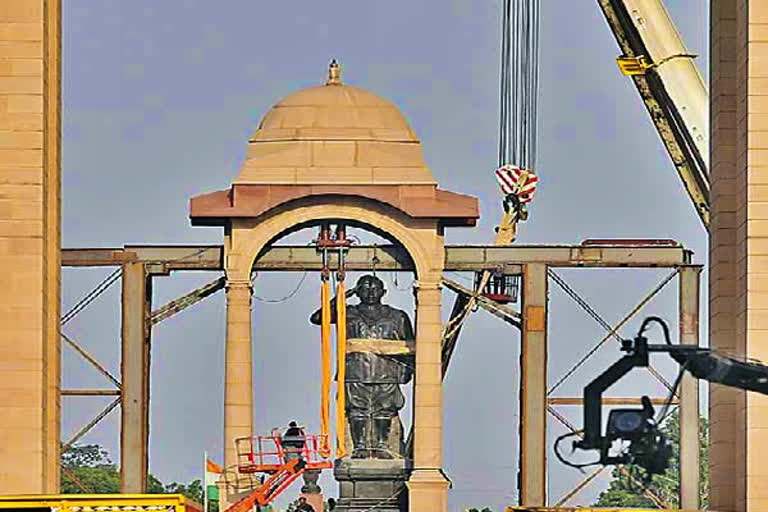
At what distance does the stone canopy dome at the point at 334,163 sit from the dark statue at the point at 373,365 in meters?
2.20

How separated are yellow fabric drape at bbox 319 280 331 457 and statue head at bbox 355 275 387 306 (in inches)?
27.9

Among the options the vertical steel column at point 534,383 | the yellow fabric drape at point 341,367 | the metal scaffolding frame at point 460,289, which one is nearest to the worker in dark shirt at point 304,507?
the yellow fabric drape at point 341,367

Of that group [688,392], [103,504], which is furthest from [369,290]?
[103,504]

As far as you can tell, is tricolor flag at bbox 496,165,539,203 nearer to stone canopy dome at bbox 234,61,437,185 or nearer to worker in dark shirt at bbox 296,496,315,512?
stone canopy dome at bbox 234,61,437,185

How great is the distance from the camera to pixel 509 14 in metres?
85.2

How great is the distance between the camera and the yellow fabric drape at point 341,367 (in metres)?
67.1

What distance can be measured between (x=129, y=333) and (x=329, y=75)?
25.8ft

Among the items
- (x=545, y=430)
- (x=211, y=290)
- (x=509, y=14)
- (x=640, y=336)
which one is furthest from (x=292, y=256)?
(x=640, y=336)

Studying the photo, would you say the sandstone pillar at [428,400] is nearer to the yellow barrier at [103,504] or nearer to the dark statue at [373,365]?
the dark statue at [373,365]

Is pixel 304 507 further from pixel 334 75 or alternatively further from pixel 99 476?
pixel 99 476

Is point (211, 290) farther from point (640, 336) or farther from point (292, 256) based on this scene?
point (640, 336)

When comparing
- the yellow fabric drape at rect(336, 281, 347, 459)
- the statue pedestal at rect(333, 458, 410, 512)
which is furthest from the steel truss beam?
the statue pedestal at rect(333, 458, 410, 512)

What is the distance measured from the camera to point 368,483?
67.4 m

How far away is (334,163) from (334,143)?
526mm
